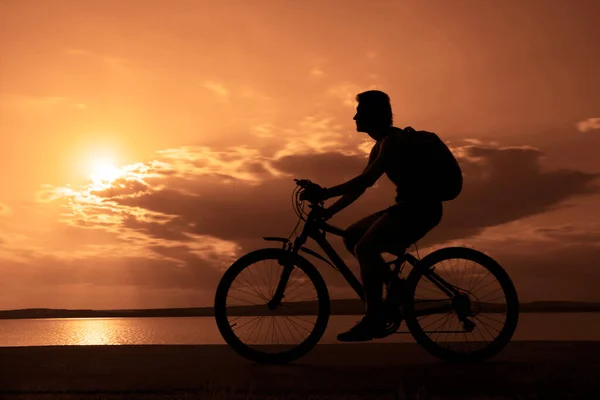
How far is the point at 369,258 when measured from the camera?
→ 6.34m

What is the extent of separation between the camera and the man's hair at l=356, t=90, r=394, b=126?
6375 millimetres

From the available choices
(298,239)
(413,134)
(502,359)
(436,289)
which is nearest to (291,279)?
(298,239)

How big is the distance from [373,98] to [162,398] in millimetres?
3484

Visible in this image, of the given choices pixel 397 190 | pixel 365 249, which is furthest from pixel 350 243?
pixel 397 190

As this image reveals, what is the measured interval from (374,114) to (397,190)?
81 cm

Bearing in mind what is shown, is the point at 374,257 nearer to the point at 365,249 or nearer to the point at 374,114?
the point at 365,249

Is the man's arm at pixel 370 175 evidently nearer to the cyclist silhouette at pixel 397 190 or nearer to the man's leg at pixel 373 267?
the cyclist silhouette at pixel 397 190

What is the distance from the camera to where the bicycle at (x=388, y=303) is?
256 inches

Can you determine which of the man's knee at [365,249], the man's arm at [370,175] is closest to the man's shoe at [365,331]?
the man's knee at [365,249]

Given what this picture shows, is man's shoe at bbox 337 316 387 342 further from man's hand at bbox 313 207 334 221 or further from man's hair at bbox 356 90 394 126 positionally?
man's hair at bbox 356 90 394 126

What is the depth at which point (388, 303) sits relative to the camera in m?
6.48

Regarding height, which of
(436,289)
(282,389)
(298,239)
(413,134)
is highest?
(413,134)

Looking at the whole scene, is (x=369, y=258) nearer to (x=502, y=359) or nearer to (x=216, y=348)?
(x=502, y=359)

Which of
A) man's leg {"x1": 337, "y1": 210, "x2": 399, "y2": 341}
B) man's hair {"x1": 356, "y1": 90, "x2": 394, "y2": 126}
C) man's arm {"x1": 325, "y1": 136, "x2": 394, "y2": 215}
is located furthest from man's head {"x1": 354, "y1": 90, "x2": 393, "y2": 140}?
man's leg {"x1": 337, "y1": 210, "x2": 399, "y2": 341}
